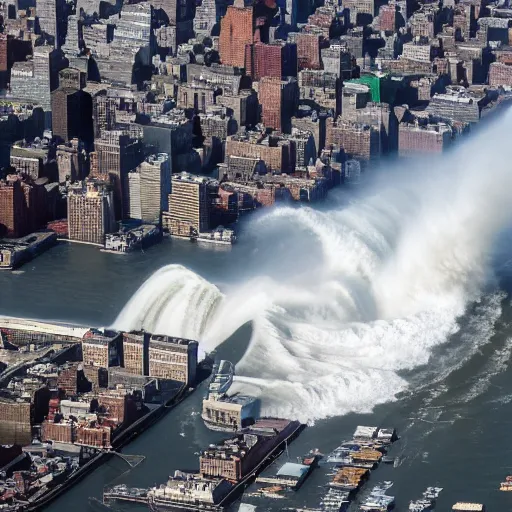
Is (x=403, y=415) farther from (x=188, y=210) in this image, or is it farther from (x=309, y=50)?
(x=309, y=50)

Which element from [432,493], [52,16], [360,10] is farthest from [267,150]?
[432,493]

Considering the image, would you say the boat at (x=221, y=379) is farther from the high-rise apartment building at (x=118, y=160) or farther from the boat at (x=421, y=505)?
the high-rise apartment building at (x=118, y=160)

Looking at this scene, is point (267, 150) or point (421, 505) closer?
point (421, 505)

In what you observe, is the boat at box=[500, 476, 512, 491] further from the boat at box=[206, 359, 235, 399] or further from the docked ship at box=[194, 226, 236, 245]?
the docked ship at box=[194, 226, 236, 245]

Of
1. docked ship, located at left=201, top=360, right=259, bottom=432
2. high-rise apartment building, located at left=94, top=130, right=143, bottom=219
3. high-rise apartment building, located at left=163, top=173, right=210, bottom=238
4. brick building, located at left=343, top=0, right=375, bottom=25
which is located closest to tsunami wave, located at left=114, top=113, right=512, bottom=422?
docked ship, located at left=201, top=360, right=259, bottom=432

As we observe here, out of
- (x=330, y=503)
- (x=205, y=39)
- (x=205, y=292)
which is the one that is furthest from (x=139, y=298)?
(x=205, y=39)

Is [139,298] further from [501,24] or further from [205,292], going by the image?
[501,24]

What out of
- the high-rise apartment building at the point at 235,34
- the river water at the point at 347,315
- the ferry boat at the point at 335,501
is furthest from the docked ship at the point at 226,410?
the high-rise apartment building at the point at 235,34
